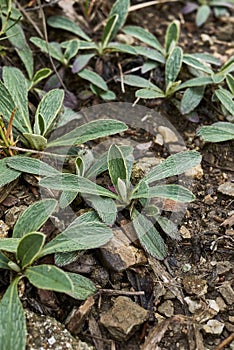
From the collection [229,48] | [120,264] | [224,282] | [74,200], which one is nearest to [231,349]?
[224,282]

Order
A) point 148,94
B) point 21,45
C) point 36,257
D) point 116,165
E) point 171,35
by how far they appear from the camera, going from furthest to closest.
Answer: point 171,35
point 21,45
point 148,94
point 116,165
point 36,257

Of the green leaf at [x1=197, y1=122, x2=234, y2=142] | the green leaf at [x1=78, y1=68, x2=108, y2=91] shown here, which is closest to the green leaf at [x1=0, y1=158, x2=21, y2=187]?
the green leaf at [x1=78, y1=68, x2=108, y2=91]

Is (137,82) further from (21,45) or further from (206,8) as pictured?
(206,8)

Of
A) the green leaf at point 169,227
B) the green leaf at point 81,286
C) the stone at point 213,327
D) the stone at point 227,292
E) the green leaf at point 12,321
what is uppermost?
the green leaf at point 12,321

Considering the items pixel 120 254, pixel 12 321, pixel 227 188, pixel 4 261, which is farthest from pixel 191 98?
pixel 12 321

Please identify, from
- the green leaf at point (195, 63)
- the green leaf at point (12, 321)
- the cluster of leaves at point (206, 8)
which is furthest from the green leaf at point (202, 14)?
the green leaf at point (12, 321)

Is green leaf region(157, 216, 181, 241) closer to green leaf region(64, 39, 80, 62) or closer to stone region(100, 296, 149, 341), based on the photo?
stone region(100, 296, 149, 341)

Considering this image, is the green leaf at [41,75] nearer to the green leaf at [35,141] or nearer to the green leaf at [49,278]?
the green leaf at [35,141]

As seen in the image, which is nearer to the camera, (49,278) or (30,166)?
(49,278)
